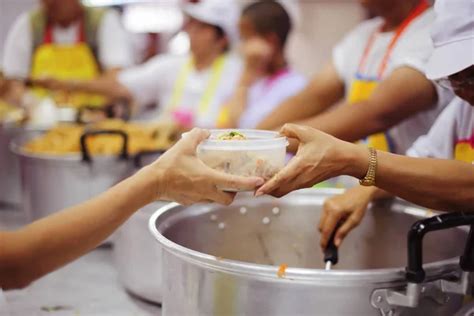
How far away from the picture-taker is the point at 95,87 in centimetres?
266

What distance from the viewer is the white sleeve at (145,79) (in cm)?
281

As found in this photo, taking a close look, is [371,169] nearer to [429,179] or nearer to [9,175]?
[429,179]

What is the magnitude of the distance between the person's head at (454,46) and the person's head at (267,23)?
1.26m

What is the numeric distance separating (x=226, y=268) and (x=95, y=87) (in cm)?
208

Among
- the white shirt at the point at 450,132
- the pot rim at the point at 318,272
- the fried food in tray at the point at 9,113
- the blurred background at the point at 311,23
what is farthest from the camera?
the blurred background at the point at 311,23

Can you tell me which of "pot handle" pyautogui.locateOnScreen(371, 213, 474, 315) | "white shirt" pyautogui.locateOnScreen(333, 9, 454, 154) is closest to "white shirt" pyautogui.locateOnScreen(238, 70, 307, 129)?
"white shirt" pyautogui.locateOnScreen(333, 9, 454, 154)

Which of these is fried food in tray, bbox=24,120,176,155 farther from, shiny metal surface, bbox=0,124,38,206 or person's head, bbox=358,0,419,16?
person's head, bbox=358,0,419,16

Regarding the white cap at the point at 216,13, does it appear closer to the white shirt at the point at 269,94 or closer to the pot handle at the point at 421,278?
the white shirt at the point at 269,94

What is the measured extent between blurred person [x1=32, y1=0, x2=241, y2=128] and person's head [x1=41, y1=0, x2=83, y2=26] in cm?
32

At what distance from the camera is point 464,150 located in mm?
1092

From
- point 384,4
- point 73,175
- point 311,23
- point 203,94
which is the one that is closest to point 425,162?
point 384,4

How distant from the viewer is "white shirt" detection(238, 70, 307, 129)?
2205 mm

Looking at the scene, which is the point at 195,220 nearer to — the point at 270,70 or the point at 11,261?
the point at 11,261

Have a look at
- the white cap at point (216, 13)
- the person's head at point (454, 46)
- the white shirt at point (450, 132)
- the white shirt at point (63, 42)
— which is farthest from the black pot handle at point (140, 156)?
the white shirt at point (63, 42)
